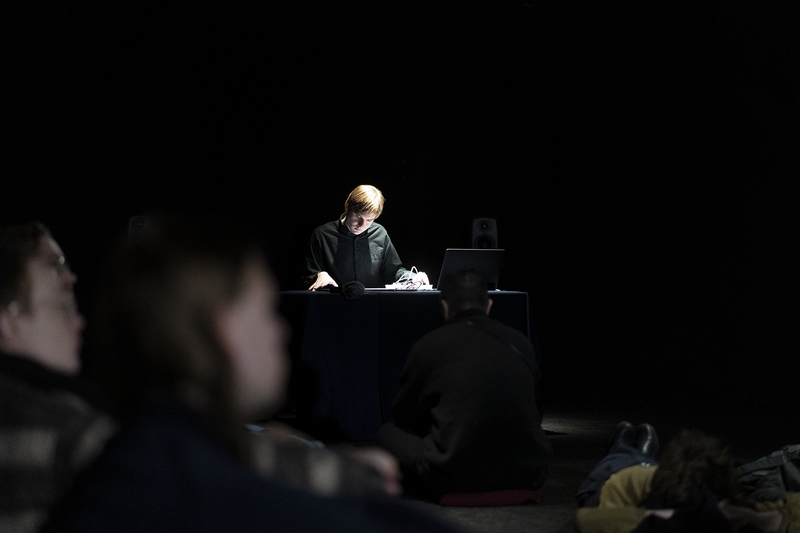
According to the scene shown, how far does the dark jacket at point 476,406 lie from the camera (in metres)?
2.78

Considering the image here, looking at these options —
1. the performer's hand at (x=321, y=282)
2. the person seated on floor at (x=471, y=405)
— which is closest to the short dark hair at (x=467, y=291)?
the person seated on floor at (x=471, y=405)

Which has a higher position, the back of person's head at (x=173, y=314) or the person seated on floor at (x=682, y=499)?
the back of person's head at (x=173, y=314)

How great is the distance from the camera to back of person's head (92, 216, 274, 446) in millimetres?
519

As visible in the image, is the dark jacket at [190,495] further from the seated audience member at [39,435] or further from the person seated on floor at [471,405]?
the person seated on floor at [471,405]

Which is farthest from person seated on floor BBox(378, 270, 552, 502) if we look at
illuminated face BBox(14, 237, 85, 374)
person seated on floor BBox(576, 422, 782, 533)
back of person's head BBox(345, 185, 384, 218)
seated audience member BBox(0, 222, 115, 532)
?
seated audience member BBox(0, 222, 115, 532)

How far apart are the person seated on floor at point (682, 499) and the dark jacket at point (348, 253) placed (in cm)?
247

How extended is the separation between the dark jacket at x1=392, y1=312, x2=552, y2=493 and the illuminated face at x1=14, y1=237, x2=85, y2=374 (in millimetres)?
1770

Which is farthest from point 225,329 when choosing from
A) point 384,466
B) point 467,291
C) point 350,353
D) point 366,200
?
point 366,200

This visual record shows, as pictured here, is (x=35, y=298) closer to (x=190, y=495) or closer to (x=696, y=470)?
(x=190, y=495)

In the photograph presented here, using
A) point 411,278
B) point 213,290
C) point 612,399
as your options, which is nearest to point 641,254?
point 612,399

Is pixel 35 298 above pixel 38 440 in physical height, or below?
above

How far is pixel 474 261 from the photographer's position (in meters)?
4.22

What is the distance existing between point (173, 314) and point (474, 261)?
12.3 feet

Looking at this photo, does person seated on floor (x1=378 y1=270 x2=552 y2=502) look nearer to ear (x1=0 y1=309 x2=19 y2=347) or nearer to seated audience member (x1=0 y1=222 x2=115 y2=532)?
ear (x1=0 y1=309 x2=19 y2=347)
